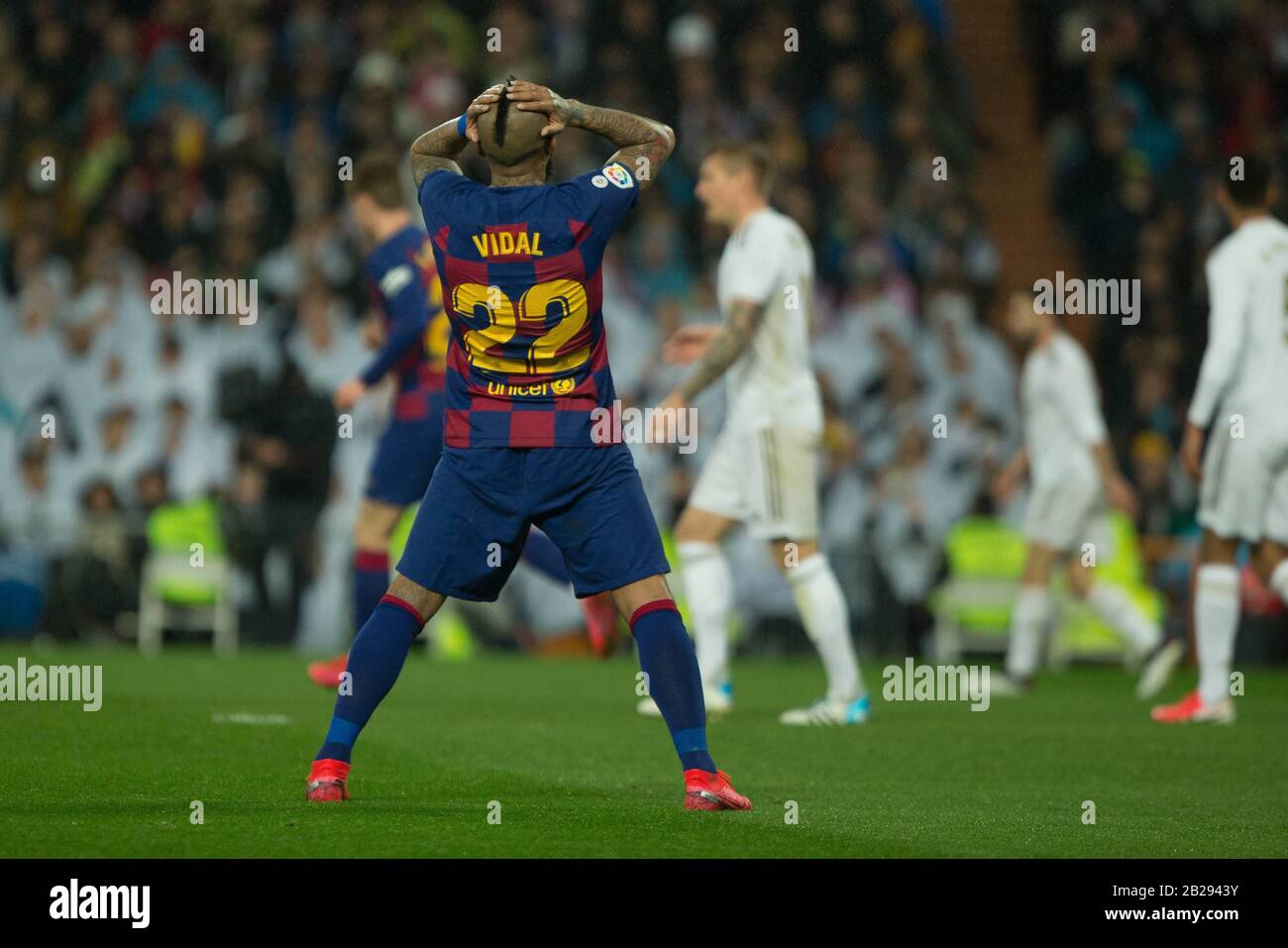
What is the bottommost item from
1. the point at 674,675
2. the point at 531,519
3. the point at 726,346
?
the point at 674,675

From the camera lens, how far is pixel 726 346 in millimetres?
10414

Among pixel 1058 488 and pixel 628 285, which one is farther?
pixel 628 285

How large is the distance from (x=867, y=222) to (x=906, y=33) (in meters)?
2.91

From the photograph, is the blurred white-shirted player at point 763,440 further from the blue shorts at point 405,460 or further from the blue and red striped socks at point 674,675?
the blue and red striped socks at point 674,675

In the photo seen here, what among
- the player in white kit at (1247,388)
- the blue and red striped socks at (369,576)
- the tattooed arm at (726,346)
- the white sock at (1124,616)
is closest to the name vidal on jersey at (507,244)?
the tattooed arm at (726,346)

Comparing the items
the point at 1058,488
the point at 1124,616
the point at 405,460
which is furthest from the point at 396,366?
the point at 1124,616

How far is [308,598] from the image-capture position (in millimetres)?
18125

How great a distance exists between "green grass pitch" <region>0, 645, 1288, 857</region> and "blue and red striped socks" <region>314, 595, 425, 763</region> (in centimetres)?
25

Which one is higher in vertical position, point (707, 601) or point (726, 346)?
point (726, 346)

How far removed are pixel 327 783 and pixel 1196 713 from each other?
603 cm

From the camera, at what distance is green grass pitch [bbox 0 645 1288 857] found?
6.36 metres

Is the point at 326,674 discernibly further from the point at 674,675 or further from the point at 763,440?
the point at 674,675

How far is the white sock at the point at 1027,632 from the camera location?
14367mm
